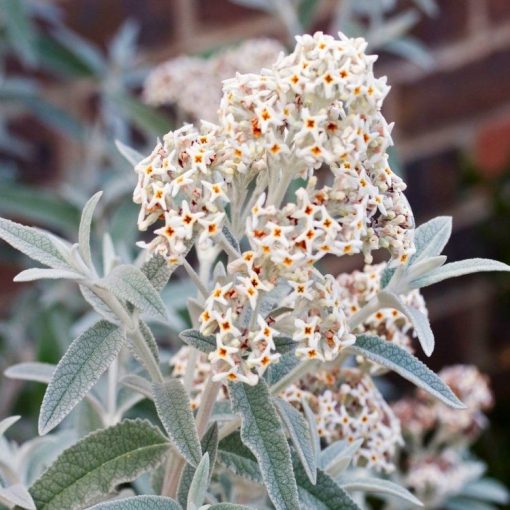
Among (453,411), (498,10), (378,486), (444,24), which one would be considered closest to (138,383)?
(378,486)

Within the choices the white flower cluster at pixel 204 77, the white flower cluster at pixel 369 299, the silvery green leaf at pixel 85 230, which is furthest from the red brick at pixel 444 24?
the silvery green leaf at pixel 85 230

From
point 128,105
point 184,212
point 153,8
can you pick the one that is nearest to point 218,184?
point 184,212

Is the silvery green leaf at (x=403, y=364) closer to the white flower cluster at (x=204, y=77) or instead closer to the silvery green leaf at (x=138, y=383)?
the silvery green leaf at (x=138, y=383)

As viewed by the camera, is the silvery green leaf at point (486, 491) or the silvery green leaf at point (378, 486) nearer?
the silvery green leaf at point (378, 486)

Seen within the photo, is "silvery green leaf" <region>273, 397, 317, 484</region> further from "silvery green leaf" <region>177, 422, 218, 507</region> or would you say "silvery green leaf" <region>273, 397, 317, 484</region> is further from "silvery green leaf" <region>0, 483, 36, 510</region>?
"silvery green leaf" <region>0, 483, 36, 510</region>

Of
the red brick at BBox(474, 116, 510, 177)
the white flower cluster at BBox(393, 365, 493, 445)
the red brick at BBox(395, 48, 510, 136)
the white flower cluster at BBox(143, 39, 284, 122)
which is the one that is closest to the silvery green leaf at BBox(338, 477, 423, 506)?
the white flower cluster at BBox(393, 365, 493, 445)

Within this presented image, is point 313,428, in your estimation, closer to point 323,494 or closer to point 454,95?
point 323,494

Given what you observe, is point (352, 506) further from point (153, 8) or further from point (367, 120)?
point (153, 8)
